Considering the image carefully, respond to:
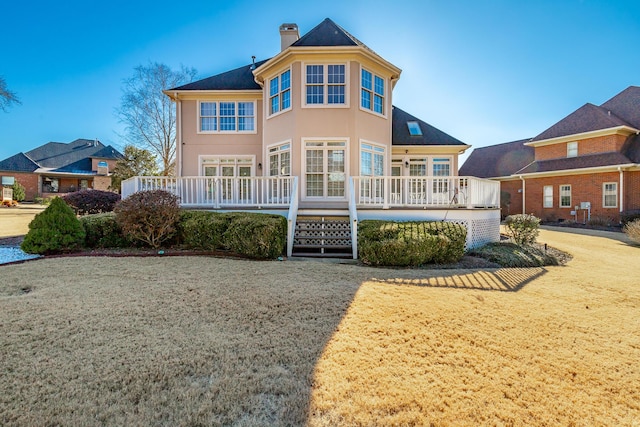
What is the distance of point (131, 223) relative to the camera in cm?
806

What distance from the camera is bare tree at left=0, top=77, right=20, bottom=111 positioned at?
19.5m

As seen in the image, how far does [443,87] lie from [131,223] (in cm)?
1184

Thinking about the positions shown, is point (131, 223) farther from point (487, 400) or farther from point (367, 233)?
point (487, 400)

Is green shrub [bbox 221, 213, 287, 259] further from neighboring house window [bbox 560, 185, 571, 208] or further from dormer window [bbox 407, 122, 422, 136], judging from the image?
neighboring house window [bbox 560, 185, 571, 208]

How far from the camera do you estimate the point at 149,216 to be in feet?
26.7

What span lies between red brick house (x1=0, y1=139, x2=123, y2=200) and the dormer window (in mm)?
33350

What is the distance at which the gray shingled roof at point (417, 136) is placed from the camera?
46.3 feet

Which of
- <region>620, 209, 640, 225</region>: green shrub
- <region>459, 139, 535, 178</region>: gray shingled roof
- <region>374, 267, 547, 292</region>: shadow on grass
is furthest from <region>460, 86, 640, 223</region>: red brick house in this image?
<region>374, 267, 547, 292</region>: shadow on grass

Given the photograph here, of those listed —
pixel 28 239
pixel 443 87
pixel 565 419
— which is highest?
pixel 443 87

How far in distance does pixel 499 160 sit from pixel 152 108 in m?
30.1

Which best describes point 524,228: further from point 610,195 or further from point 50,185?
point 50,185

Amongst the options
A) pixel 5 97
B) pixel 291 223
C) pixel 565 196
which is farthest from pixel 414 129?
pixel 5 97

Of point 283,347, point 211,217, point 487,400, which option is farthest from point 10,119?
point 487,400

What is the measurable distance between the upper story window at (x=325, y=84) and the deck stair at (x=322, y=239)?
467 centimetres
